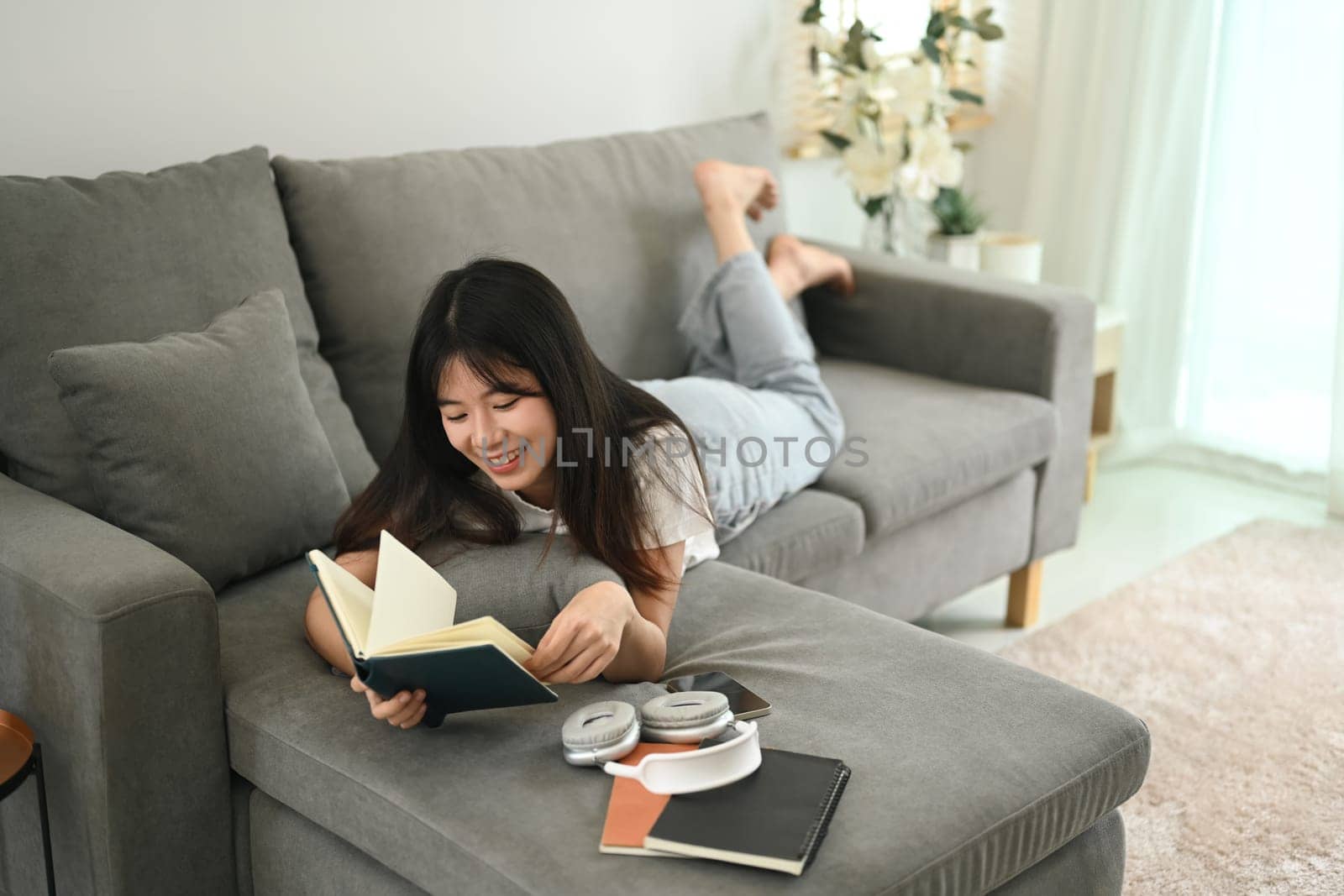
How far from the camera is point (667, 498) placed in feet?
5.31

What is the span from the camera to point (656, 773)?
1.23m

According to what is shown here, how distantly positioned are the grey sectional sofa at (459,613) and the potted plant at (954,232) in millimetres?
860

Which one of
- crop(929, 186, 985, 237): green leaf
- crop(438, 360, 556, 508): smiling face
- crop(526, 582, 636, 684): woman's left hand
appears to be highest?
crop(929, 186, 985, 237): green leaf

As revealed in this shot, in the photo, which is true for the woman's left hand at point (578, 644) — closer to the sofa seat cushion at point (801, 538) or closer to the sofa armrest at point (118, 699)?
the sofa armrest at point (118, 699)

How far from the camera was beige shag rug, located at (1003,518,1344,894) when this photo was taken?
72.6 inches

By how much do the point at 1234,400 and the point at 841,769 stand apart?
97.6 inches

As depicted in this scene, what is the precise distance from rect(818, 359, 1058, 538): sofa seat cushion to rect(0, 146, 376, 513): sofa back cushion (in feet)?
2.64

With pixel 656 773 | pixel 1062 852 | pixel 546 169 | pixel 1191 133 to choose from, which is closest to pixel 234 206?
pixel 546 169

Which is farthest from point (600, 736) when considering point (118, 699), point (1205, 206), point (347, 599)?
point (1205, 206)

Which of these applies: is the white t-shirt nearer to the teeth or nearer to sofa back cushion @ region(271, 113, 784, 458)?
the teeth

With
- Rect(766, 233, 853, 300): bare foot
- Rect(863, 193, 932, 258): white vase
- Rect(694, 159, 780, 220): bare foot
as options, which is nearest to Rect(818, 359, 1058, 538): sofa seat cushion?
Rect(766, 233, 853, 300): bare foot

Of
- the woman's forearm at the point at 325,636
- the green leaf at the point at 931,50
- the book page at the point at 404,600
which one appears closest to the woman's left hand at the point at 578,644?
the book page at the point at 404,600

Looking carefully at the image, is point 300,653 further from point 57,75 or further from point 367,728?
point 57,75

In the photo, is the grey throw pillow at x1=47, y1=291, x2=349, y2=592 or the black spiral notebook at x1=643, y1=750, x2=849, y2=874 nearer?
the black spiral notebook at x1=643, y1=750, x2=849, y2=874
